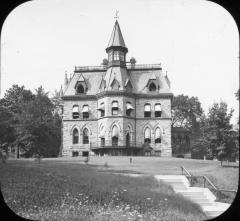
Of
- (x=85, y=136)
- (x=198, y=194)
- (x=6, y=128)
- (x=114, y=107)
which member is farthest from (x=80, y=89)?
(x=198, y=194)

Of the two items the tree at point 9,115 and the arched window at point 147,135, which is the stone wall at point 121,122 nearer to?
the arched window at point 147,135

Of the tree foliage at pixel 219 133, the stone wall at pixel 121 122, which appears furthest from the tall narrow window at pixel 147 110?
the tree foliage at pixel 219 133

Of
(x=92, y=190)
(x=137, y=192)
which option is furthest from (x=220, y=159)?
(x=92, y=190)

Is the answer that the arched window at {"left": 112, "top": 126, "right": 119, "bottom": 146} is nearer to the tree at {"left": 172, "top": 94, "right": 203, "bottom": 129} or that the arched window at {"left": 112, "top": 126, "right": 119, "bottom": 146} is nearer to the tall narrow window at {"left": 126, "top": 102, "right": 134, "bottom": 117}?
the tall narrow window at {"left": 126, "top": 102, "right": 134, "bottom": 117}

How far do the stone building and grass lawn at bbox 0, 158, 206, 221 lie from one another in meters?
9.32

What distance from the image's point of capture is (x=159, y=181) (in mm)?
8914

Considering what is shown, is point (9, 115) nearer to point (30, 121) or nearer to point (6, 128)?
point (6, 128)

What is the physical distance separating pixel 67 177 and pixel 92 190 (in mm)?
1071

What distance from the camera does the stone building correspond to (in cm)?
1945

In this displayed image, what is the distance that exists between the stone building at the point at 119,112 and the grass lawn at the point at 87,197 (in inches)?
367

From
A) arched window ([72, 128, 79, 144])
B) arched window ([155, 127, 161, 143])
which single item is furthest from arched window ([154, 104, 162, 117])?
arched window ([72, 128, 79, 144])

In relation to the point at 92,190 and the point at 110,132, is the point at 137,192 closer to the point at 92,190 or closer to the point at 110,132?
the point at 92,190

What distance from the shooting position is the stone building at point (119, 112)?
19453 millimetres

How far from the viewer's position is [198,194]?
8.05m
